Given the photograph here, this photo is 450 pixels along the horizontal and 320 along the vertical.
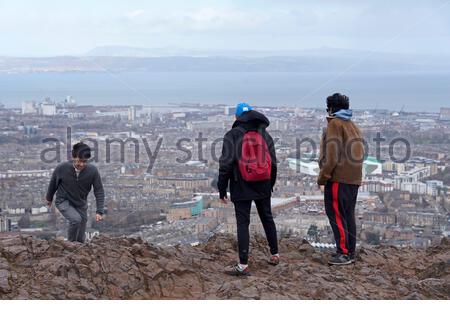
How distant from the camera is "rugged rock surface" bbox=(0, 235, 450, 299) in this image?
4.99 meters

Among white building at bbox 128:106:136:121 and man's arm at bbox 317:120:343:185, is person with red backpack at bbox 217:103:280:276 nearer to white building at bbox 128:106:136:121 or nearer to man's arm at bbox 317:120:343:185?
man's arm at bbox 317:120:343:185

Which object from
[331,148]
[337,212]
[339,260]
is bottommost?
[339,260]

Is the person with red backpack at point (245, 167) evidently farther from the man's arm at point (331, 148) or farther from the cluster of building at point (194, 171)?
the cluster of building at point (194, 171)

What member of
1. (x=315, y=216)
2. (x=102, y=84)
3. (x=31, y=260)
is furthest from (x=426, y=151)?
(x=102, y=84)

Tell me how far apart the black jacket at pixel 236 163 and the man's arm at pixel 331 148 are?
2.01 feet

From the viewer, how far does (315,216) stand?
862cm

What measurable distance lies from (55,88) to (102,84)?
150 centimetres

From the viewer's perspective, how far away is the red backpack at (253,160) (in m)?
5.65

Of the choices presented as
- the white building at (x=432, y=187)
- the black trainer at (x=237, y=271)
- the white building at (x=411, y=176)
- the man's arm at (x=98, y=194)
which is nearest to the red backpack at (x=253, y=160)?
the black trainer at (x=237, y=271)

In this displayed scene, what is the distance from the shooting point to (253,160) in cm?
567

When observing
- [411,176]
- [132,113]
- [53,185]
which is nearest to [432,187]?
[411,176]

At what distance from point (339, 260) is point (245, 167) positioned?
1.36 m

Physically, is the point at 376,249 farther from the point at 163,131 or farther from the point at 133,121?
the point at 133,121

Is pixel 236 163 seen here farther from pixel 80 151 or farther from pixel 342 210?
pixel 80 151
